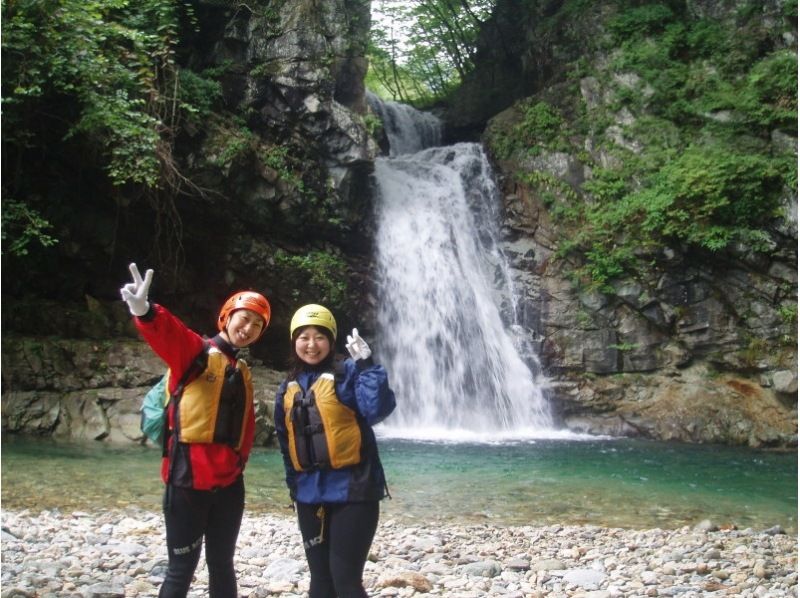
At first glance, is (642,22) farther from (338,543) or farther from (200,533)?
(200,533)

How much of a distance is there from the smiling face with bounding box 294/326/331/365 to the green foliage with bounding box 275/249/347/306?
10.6 meters

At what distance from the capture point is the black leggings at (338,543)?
2709 mm

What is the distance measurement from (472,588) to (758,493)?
19.1ft

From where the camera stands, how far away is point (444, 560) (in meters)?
4.79

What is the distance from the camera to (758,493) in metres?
8.31

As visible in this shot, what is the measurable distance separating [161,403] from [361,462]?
910mm

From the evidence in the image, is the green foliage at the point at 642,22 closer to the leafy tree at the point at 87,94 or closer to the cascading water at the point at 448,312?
the cascading water at the point at 448,312

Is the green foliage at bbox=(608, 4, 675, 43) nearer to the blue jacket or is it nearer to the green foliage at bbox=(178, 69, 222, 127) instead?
the green foliage at bbox=(178, 69, 222, 127)

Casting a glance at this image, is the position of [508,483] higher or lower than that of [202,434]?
lower

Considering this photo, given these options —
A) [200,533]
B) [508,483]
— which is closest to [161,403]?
[200,533]

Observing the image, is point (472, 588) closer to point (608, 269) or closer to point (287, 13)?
point (608, 269)

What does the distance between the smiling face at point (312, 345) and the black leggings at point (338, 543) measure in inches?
24.3

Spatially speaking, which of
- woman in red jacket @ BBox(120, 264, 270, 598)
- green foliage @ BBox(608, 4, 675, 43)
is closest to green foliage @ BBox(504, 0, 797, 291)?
green foliage @ BBox(608, 4, 675, 43)

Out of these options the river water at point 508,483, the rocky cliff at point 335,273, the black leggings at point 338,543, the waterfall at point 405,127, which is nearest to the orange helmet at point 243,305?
the black leggings at point 338,543
